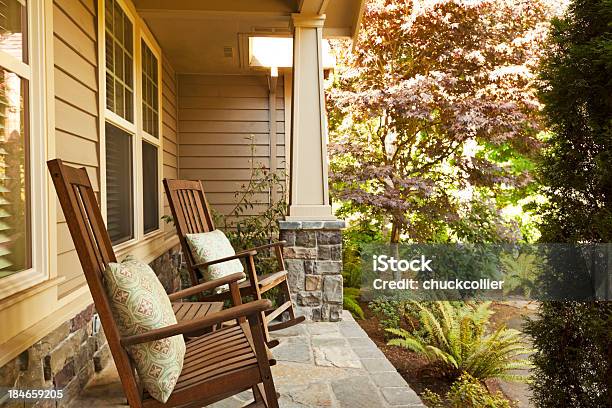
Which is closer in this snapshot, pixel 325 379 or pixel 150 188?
pixel 325 379

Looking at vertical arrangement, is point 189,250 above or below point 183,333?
above

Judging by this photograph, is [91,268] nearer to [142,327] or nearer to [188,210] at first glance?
[142,327]

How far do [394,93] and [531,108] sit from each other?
1484 millimetres

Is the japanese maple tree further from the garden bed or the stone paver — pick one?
the stone paver

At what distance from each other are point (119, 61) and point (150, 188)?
134cm

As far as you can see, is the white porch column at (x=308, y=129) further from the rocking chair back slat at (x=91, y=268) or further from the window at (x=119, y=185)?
the rocking chair back slat at (x=91, y=268)

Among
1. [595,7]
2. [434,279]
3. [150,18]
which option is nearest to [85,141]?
[150,18]

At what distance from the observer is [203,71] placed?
19.0 feet

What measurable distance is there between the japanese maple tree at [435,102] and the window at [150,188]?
1.89m

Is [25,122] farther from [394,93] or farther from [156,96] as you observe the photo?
[394,93]

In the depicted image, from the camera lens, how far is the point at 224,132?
19.5ft

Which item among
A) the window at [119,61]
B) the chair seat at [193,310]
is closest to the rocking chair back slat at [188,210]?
the chair seat at [193,310]

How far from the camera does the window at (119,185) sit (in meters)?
3.19

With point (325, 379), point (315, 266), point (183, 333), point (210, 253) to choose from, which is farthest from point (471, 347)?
point (183, 333)
